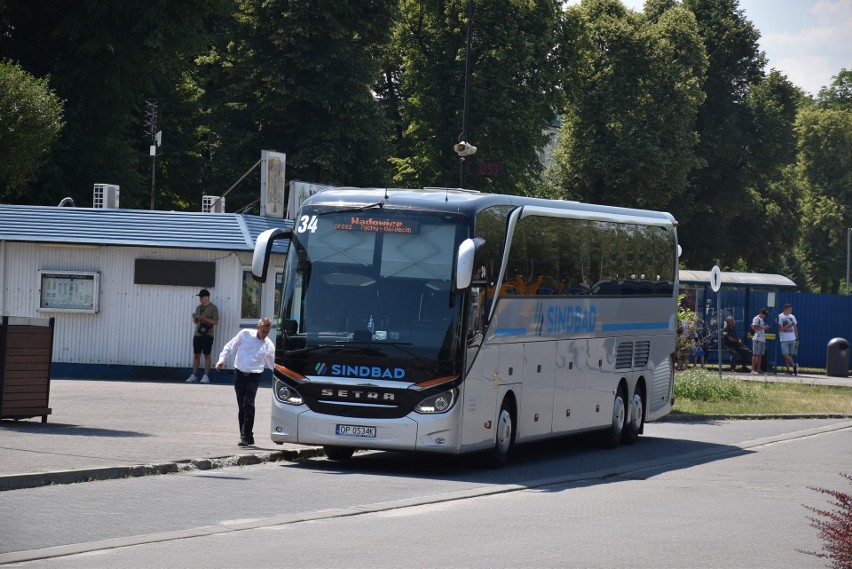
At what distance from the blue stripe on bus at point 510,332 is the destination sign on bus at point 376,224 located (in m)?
1.71

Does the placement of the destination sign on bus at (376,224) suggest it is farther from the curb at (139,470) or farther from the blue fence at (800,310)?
the blue fence at (800,310)

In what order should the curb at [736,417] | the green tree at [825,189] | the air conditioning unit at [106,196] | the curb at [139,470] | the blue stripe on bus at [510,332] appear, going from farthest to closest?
the green tree at [825,189]
the air conditioning unit at [106,196]
the curb at [736,417]
the blue stripe on bus at [510,332]
the curb at [139,470]

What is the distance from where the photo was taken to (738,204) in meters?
71.0

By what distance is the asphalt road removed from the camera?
34.2 feet

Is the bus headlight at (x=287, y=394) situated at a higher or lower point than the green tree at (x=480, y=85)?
lower

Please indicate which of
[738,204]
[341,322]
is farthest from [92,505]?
[738,204]

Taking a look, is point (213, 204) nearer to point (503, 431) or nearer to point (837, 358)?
point (503, 431)

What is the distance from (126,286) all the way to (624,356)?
43.5ft

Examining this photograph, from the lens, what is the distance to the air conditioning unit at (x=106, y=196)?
3428 cm

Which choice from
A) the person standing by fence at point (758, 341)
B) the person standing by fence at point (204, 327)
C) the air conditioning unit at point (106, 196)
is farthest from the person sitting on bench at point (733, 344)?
the air conditioning unit at point (106, 196)

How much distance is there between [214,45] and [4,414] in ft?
117

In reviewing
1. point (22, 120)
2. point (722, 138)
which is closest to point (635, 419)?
point (22, 120)

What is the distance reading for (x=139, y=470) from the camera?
15.3 m

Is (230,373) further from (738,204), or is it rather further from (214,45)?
(738,204)
